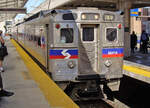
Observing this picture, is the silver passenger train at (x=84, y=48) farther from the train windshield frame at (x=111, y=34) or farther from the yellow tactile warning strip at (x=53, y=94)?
the yellow tactile warning strip at (x=53, y=94)

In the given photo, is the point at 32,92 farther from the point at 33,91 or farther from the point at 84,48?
the point at 84,48

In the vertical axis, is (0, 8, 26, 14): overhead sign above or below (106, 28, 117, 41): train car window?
above

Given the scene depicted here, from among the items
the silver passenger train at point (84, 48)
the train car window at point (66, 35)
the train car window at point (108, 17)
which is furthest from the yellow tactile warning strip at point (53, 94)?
the train car window at point (108, 17)

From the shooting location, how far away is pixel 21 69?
886 cm

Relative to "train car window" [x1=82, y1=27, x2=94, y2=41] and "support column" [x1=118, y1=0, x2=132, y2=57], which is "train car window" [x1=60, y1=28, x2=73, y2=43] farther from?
"support column" [x1=118, y1=0, x2=132, y2=57]

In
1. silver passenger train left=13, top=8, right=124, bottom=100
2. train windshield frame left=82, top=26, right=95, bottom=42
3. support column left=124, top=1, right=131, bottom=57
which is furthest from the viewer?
support column left=124, top=1, right=131, bottom=57

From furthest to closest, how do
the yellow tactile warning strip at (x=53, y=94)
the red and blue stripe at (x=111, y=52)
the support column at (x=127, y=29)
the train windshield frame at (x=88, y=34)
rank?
the support column at (x=127, y=29), the red and blue stripe at (x=111, y=52), the train windshield frame at (x=88, y=34), the yellow tactile warning strip at (x=53, y=94)

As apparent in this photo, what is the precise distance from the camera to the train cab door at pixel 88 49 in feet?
24.4

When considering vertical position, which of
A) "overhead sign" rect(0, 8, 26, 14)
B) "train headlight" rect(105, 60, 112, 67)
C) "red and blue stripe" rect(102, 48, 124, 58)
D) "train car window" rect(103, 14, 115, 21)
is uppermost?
"overhead sign" rect(0, 8, 26, 14)

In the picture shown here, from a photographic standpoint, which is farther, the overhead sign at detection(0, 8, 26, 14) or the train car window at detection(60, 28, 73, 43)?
the overhead sign at detection(0, 8, 26, 14)

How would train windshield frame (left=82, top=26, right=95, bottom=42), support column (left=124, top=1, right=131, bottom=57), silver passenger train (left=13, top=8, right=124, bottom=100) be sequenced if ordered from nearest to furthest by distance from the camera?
silver passenger train (left=13, top=8, right=124, bottom=100), train windshield frame (left=82, top=26, right=95, bottom=42), support column (left=124, top=1, right=131, bottom=57)

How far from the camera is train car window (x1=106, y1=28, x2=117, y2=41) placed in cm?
759

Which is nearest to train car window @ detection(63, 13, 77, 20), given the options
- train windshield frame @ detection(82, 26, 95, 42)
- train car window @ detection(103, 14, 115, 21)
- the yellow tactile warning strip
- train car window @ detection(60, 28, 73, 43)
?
train car window @ detection(60, 28, 73, 43)

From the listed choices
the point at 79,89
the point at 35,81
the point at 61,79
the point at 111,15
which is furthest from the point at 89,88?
the point at 111,15
